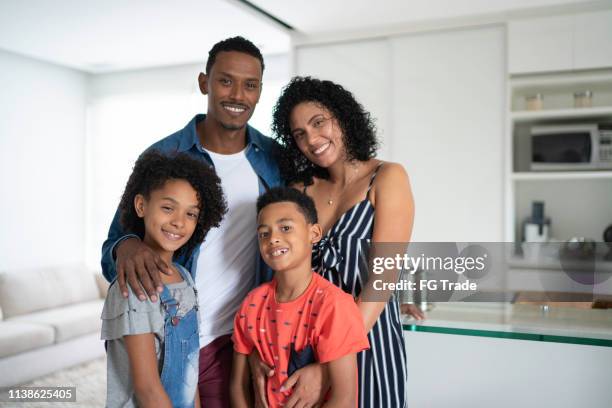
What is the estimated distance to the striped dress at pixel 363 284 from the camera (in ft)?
4.62

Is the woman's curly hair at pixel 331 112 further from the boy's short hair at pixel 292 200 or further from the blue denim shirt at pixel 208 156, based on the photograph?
the boy's short hair at pixel 292 200

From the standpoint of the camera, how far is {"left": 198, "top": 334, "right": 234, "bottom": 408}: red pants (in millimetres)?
1509

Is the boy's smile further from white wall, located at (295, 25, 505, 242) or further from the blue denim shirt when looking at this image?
white wall, located at (295, 25, 505, 242)

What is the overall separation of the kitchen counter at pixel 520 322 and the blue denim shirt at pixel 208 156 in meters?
0.52

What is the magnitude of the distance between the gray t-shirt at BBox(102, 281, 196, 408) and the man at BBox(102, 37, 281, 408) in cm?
21

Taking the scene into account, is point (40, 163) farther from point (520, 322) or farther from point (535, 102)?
point (520, 322)

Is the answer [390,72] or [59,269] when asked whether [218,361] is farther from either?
[59,269]

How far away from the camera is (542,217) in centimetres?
417

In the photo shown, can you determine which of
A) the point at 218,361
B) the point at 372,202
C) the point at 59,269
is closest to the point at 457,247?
the point at 372,202

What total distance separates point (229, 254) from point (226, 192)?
17 cm

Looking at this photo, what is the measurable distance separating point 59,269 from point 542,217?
3.95 metres

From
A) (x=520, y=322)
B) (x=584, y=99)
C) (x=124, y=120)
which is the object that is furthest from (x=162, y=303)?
(x=124, y=120)

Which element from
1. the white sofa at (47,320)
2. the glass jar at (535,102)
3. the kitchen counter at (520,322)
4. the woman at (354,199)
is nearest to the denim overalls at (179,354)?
the woman at (354,199)

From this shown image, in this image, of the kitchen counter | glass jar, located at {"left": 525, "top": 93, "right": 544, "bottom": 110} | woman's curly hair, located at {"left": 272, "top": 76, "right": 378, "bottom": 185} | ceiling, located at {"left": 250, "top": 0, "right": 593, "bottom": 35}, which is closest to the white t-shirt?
woman's curly hair, located at {"left": 272, "top": 76, "right": 378, "bottom": 185}
